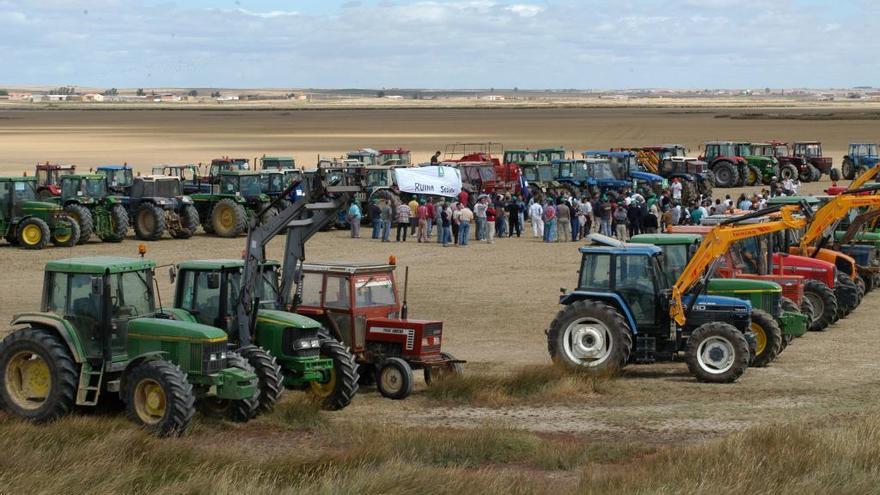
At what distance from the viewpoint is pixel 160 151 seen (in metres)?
70.7

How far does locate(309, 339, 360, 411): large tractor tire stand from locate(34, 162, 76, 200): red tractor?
76.0 ft

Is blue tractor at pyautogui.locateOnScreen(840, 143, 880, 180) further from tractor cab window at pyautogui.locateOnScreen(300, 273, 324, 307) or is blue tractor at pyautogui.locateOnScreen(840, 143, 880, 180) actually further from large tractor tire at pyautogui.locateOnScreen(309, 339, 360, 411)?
large tractor tire at pyautogui.locateOnScreen(309, 339, 360, 411)

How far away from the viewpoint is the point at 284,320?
15195mm

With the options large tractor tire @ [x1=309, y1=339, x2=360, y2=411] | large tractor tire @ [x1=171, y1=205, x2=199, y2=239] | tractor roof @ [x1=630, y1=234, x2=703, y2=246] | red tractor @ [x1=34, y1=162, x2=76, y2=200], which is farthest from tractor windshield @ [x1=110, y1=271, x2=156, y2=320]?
red tractor @ [x1=34, y1=162, x2=76, y2=200]

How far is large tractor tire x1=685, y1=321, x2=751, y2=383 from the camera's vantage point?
17.1m

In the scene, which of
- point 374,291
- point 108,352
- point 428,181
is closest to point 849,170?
point 428,181

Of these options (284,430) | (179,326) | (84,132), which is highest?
(84,132)

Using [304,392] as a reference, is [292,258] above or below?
above

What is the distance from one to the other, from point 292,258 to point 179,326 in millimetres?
2544

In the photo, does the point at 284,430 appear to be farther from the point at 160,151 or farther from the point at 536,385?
the point at 160,151

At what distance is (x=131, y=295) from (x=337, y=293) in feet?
9.53

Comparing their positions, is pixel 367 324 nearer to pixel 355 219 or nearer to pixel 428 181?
pixel 355 219

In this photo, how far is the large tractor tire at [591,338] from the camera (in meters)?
17.3

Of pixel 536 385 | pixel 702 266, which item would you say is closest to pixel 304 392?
pixel 536 385
